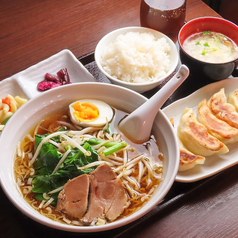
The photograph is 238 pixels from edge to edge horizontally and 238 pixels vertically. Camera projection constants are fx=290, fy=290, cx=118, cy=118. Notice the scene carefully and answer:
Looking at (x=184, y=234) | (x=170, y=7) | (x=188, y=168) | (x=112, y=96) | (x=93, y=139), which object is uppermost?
(x=170, y=7)

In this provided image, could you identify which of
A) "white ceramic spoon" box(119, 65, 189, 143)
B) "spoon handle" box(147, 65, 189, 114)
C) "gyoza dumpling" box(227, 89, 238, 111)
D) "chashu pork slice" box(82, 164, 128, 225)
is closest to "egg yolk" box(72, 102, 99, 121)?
"white ceramic spoon" box(119, 65, 189, 143)

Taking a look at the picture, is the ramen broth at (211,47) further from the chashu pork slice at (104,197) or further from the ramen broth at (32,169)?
the chashu pork slice at (104,197)

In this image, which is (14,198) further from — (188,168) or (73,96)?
(188,168)

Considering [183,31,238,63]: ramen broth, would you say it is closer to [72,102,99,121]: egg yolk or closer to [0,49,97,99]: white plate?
[0,49,97,99]: white plate

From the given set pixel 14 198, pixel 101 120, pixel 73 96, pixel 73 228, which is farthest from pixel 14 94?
pixel 73 228

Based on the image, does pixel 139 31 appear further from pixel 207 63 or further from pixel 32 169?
pixel 32 169
